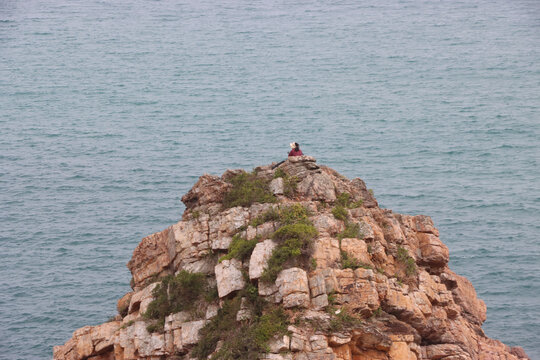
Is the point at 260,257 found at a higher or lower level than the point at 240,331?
higher

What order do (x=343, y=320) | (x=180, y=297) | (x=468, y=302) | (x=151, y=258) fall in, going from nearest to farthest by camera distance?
(x=343, y=320), (x=180, y=297), (x=151, y=258), (x=468, y=302)

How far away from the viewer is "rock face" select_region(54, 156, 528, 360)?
107 feet

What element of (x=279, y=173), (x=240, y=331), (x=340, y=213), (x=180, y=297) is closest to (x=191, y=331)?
(x=180, y=297)

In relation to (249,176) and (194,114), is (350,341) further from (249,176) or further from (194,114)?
(194,114)

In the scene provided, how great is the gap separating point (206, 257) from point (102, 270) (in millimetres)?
30668

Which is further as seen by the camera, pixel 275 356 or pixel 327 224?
pixel 327 224

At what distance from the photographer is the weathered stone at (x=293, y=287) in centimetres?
3253

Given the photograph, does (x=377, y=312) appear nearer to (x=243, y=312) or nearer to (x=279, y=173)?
(x=243, y=312)

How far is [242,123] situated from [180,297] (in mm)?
63785

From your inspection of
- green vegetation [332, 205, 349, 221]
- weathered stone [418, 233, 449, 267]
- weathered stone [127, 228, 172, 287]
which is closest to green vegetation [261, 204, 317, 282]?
green vegetation [332, 205, 349, 221]

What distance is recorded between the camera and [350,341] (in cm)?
3238

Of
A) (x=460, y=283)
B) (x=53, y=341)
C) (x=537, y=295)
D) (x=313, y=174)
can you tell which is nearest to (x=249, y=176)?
(x=313, y=174)

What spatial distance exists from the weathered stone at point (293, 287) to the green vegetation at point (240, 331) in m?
0.62

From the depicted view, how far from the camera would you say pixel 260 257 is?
34.8m
